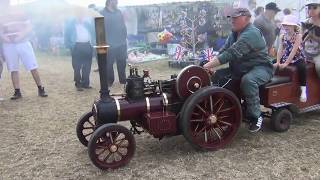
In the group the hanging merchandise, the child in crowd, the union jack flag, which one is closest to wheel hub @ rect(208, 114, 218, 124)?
the child in crowd

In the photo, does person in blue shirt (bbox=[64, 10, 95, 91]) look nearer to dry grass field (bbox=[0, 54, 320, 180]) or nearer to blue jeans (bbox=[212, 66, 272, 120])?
→ dry grass field (bbox=[0, 54, 320, 180])

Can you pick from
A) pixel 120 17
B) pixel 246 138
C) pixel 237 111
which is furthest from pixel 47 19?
pixel 120 17

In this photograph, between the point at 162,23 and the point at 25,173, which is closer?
the point at 25,173

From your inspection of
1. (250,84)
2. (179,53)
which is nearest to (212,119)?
(250,84)

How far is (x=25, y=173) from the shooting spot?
12.9 feet

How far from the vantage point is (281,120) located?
15.8 ft

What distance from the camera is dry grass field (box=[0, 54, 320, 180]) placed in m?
3.81

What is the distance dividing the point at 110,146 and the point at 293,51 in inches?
99.3

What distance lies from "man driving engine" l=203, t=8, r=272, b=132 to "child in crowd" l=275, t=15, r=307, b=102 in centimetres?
51

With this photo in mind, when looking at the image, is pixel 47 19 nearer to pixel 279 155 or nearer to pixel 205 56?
pixel 279 155

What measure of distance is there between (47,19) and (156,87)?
4.47 ft

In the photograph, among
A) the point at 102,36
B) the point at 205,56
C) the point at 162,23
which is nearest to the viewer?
the point at 102,36

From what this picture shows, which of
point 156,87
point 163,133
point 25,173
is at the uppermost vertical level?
point 156,87

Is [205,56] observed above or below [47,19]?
below
